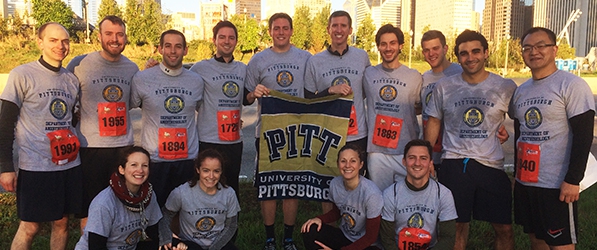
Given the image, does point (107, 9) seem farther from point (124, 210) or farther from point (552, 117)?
point (552, 117)

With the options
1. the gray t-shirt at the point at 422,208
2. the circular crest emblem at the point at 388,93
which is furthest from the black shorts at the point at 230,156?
the gray t-shirt at the point at 422,208

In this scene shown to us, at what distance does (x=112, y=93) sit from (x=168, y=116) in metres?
0.61

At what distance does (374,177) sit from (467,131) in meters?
1.11

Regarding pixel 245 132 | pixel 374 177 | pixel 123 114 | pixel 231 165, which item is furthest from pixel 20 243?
pixel 245 132

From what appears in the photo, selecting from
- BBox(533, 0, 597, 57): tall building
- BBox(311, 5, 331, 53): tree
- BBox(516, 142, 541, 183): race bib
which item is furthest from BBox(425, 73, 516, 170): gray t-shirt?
BBox(533, 0, 597, 57): tall building

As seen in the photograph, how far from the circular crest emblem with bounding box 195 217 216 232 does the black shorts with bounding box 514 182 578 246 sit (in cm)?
284

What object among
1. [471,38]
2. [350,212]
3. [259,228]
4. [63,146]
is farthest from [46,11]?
[471,38]

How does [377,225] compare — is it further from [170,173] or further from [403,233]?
[170,173]

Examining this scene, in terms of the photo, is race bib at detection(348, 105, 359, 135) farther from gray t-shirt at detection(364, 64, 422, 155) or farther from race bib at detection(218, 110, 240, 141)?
race bib at detection(218, 110, 240, 141)

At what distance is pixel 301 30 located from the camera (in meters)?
48.4

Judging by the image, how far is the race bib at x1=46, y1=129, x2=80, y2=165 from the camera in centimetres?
457

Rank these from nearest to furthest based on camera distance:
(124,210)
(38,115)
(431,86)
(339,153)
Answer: (124,210) → (38,115) → (339,153) → (431,86)

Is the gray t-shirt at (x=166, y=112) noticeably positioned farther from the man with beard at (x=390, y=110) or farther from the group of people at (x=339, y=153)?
the man with beard at (x=390, y=110)

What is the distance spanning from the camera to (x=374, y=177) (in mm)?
5262
